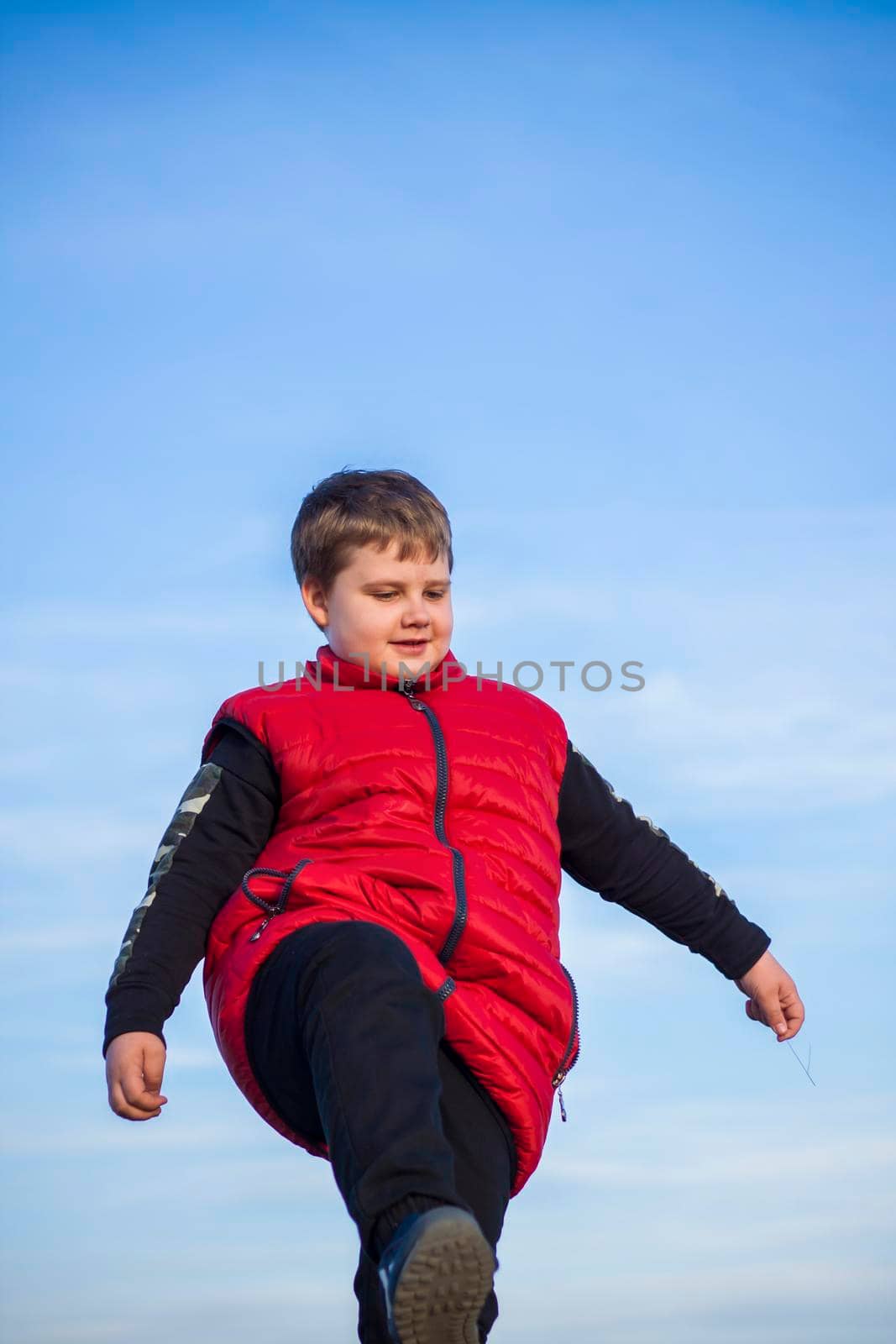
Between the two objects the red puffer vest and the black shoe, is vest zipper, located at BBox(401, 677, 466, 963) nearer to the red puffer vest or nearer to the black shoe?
the red puffer vest

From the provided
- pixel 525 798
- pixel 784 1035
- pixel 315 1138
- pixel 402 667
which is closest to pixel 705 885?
pixel 784 1035

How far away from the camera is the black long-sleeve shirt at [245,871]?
2.93 m

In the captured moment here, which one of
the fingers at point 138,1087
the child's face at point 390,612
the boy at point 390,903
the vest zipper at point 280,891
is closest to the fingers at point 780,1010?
the boy at point 390,903

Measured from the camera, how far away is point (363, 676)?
3.30m

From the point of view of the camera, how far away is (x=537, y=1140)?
2.97 metres

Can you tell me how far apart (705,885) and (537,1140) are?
0.87m

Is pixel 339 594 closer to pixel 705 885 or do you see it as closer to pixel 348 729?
pixel 348 729

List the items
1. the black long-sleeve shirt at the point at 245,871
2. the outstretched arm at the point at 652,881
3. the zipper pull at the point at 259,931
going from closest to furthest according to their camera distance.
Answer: the zipper pull at the point at 259,931 < the black long-sleeve shirt at the point at 245,871 < the outstretched arm at the point at 652,881

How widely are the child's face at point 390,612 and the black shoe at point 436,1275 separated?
142cm

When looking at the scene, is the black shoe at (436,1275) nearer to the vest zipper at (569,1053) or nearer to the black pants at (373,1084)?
the black pants at (373,1084)

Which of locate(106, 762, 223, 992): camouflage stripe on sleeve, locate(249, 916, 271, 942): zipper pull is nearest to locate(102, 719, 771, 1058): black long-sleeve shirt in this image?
locate(106, 762, 223, 992): camouflage stripe on sleeve

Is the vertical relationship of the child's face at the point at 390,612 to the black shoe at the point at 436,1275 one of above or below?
above

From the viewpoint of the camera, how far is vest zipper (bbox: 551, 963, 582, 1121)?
307 cm

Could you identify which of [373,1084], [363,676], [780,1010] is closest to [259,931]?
[373,1084]
